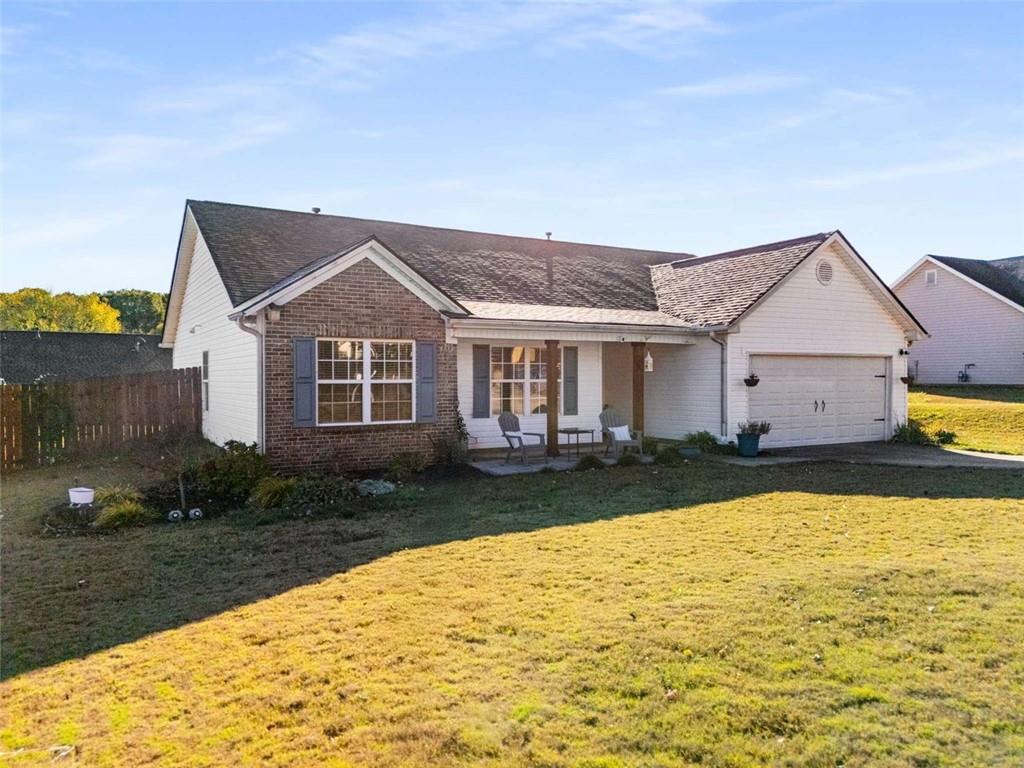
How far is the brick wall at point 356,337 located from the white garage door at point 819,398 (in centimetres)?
801

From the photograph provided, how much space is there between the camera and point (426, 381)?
45.0 ft

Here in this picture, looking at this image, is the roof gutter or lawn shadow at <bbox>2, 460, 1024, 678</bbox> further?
the roof gutter

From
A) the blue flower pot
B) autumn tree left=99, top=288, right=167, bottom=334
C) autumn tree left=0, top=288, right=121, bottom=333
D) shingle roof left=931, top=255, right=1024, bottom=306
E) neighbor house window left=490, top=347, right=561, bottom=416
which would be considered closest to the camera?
the blue flower pot

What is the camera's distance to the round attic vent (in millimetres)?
17641

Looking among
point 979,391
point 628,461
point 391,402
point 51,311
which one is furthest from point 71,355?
point 979,391

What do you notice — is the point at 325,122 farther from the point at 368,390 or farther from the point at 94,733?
the point at 94,733

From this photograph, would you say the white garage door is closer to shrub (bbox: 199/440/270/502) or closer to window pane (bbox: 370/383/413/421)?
window pane (bbox: 370/383/413/421)

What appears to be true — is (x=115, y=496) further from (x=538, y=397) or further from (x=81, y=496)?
(x=538, y=397)

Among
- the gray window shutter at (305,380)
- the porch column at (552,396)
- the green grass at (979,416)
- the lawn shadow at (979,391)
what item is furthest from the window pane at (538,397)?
the lawn shadow at (979,391)

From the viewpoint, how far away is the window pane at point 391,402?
43.7 feet

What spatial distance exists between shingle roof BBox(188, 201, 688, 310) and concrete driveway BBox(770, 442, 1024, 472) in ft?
17.5

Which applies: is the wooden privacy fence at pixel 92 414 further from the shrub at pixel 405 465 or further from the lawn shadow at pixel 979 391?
the lawn shadow at pixel 979 391

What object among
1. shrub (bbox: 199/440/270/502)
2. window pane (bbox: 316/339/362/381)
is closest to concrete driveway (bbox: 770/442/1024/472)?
window pane (bbox: 316/339/362/381)

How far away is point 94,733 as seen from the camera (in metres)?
3.74
